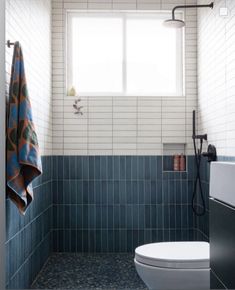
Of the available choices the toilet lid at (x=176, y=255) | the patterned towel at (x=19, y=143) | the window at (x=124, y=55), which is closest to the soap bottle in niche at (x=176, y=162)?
the window at (x=124, y=55)

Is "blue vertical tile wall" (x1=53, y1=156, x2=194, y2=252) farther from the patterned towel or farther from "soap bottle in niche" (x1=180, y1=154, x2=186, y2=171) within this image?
the patterned towel

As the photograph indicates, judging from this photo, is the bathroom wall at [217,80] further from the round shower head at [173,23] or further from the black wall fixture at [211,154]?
the round shower head at [173,23]

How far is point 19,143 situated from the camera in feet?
5.66

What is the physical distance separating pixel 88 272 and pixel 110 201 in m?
0.66

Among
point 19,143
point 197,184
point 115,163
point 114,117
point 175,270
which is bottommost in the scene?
point 175,270

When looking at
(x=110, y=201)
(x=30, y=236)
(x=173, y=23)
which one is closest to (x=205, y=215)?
(x=110, y=201)

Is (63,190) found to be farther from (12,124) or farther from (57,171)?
(12,124)

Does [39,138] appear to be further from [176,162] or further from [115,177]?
[176,162]

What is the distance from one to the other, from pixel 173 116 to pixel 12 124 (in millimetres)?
1681

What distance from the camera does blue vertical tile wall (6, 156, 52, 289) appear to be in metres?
1.85

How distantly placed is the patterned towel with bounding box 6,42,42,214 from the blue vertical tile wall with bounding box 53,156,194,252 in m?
1.20

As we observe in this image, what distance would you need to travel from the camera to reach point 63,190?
118 inches

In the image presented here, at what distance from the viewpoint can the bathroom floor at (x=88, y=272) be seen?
2355 millimetres

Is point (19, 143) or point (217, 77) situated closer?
point (19, 143)
